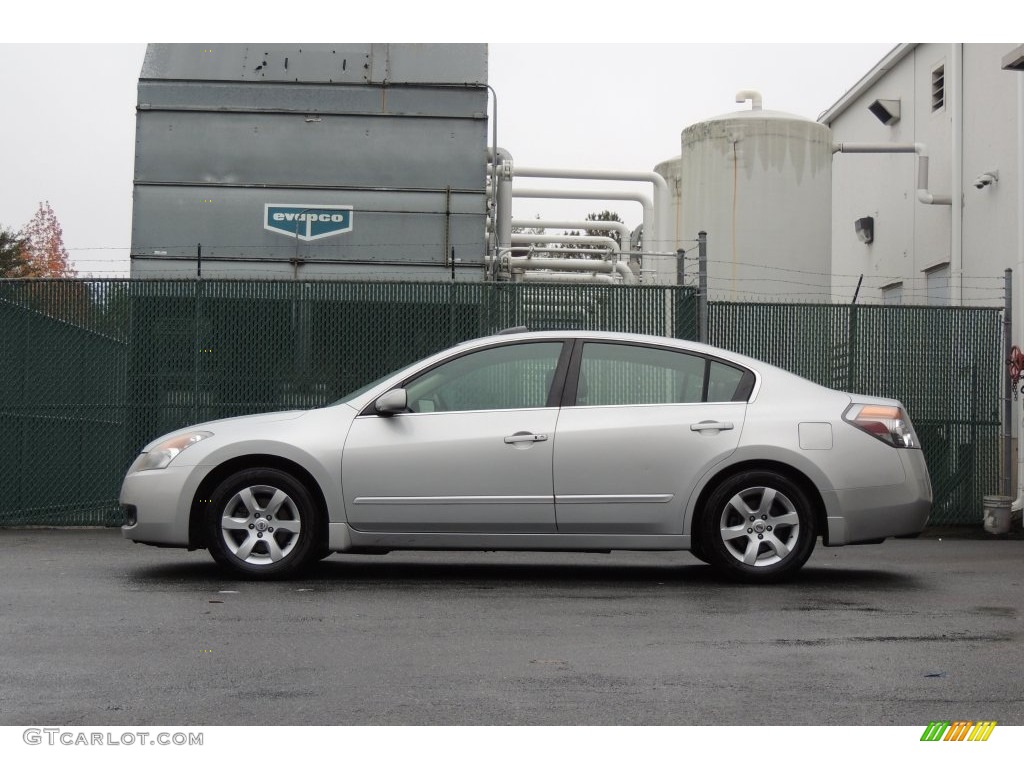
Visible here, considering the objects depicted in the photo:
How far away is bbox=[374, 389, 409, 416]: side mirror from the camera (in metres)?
8.02

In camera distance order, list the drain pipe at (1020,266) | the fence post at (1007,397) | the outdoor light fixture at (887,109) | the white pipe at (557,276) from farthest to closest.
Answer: the outdoor light fixture at (887,109)
the white pipe at (557,276)
the drain pipe at (1020,266)
the fence post at (1007,397)

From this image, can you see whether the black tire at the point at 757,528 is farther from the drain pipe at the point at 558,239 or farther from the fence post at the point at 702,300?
the drain pipe at the point at 558,239

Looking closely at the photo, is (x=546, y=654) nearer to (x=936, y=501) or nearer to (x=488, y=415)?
(x=488, y=415)

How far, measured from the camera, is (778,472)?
26.5 ft

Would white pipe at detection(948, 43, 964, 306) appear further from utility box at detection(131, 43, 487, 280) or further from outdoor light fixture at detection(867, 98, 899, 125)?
utility box at detection(131, 43, 487, 280)

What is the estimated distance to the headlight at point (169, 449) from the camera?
818 centimetres

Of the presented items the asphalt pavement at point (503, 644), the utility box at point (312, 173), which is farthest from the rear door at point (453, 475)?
the utility box at point (312, 173)

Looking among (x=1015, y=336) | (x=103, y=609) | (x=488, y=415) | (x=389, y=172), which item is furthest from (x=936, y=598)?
(x=389, y=172)

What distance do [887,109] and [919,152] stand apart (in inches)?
80.2

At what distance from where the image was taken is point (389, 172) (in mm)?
13867

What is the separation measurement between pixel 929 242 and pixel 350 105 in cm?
962

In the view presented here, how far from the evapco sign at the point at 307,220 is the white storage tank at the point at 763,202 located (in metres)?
7.00

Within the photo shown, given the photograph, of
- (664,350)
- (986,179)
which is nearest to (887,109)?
(986,179)

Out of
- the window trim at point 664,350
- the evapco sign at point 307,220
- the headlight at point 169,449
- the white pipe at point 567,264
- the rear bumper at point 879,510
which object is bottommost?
the rear bumper at point 879,510
